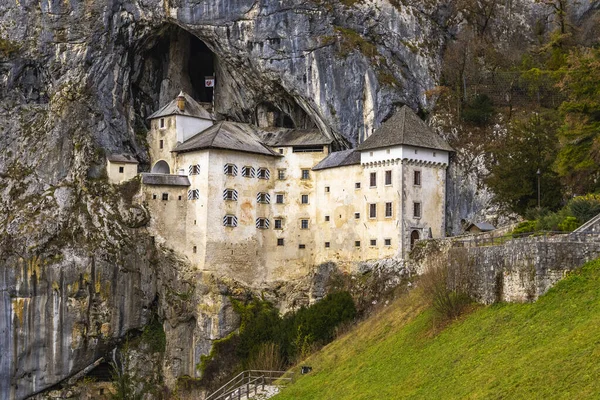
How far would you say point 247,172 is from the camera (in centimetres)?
7169

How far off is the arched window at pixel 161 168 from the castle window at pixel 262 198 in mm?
7670

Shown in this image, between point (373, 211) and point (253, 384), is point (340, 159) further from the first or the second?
point (253, 384)

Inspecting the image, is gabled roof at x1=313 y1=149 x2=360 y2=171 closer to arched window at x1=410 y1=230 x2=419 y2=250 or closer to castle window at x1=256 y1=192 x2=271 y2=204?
castle window at x1=256 y1=192 x2=271 y2=204

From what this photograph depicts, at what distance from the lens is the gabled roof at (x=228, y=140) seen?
70562 millimetres

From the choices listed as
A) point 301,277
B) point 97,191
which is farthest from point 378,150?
point 97,191

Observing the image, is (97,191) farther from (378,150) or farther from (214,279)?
(378,150)

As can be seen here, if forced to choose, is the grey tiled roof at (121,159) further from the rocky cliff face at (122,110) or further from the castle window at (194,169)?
the castle window at (194,169)

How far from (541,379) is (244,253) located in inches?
1715

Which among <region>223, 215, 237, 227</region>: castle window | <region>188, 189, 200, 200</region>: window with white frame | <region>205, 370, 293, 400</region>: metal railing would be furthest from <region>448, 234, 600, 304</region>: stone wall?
<region>188, 189, 200, 200</region>: window with white frame

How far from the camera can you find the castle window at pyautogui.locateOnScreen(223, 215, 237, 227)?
7019 cm

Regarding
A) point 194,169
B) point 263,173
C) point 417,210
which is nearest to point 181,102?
point 194,169

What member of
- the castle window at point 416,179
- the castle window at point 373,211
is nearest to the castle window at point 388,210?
the castle window at point 373,211

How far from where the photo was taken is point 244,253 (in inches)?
2785

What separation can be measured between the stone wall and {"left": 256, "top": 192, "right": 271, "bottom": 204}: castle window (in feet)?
103
